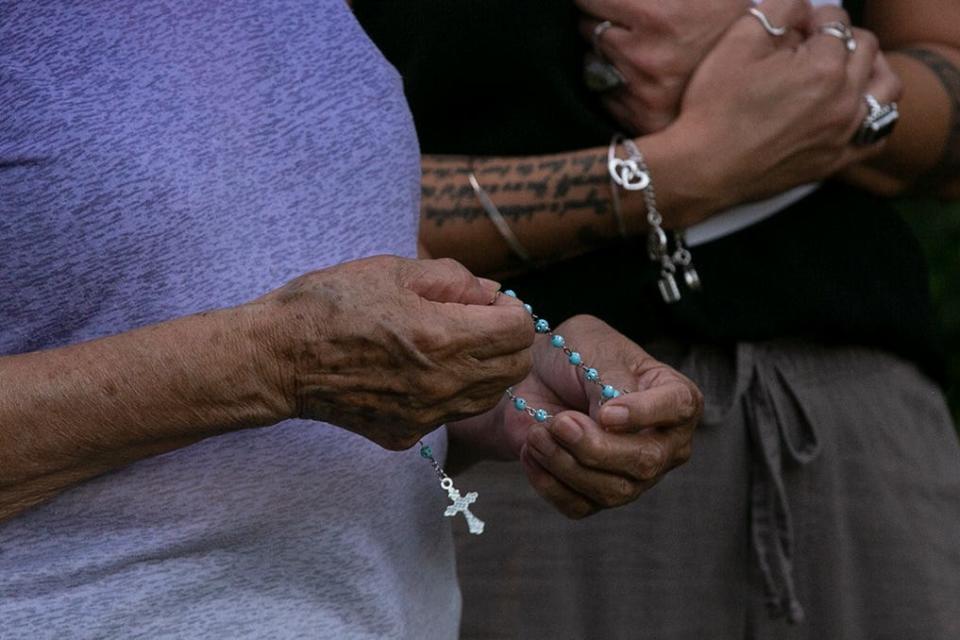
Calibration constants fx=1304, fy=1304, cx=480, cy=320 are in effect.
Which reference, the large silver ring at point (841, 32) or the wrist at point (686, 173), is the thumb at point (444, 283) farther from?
the large silver ring at point (841, 32)

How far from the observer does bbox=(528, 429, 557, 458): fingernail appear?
4.51 ft

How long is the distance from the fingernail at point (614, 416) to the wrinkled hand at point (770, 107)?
542mm

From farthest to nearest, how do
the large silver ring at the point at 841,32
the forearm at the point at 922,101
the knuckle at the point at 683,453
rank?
1. the forearm at the point at 922,101
2. the large silver ring at the point at 841,32
3. the knuckle at the point at 683,453

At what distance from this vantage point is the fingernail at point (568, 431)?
133 cm

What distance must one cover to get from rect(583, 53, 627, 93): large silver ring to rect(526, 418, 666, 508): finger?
0.63m

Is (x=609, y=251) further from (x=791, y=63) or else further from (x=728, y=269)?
(x=791, y=63)

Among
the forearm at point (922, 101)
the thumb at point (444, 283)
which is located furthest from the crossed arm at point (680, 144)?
the thumb at point (444, 283)

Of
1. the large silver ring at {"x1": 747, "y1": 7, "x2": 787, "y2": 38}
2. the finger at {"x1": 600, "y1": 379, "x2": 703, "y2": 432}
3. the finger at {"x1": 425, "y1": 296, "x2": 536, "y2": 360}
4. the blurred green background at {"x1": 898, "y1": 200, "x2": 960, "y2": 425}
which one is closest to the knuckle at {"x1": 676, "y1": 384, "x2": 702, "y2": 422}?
the finger at {"x1": 600, "y1": 379, "x2": 703, "y2": 432}

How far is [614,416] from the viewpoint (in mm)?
1325

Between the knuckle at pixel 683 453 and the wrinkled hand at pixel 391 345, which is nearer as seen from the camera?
the wrinkled hand at pixel 391 345

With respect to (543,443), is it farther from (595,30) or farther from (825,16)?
(825,16)

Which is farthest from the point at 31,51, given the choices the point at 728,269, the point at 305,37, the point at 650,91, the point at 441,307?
the point at 728,269

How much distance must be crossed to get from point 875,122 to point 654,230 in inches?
14.8

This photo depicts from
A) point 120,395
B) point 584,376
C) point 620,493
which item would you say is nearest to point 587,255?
point 584,376
